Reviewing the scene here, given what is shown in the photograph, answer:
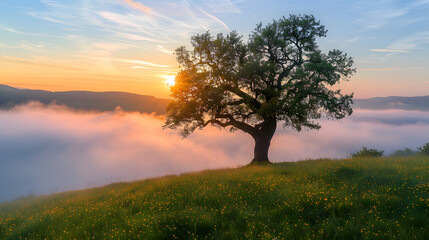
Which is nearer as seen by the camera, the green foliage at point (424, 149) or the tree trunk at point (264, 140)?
the tree trunk at point (264, 140)

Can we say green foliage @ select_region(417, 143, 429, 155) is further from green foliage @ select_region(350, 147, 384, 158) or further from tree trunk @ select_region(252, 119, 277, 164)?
tree trunk @ select_region(252, 119, 277, 164)

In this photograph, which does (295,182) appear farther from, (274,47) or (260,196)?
(274,47)

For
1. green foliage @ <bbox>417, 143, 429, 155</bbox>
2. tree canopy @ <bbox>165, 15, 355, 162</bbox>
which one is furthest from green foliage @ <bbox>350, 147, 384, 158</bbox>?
tree canopy @ <bbox>165, 15, 355, 162</bbox>

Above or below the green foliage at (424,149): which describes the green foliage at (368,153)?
below

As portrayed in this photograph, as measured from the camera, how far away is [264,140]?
83.5ft

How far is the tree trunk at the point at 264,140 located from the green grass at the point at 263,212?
1174cm

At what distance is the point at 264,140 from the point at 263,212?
54.7ft

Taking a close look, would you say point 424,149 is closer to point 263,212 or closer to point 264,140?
point 264,140

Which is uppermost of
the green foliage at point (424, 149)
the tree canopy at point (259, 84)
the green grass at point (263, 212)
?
the tree canopy at point (259, 84)

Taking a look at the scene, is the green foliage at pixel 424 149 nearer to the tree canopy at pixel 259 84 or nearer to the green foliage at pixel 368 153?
the green foliage at pixel 368 153

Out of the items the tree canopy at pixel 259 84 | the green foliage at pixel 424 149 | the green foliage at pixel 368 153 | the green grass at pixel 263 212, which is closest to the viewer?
the green grass at pixel 263 212

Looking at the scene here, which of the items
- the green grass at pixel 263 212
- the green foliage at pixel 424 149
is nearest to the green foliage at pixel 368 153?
the green foliage at pixel 424 149

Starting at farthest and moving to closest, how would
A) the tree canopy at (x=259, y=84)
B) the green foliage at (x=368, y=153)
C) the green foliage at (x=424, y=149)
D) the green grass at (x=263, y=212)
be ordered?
the green foliage at (x=368, y=153) → the green foliage at (x=424, y=149) → the tree canopy at (x=259, y=84) → the green grass at (x=263, y=212)

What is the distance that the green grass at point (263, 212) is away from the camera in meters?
7.52
